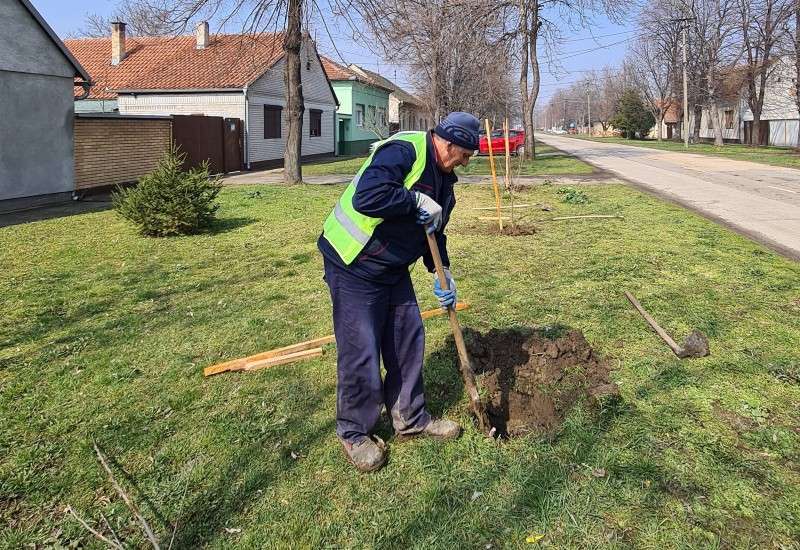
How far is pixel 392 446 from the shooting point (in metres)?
3.30

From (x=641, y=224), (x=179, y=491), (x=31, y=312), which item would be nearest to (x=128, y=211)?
(x=31, y=312)

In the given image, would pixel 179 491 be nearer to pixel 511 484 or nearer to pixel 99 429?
pixel 99 429

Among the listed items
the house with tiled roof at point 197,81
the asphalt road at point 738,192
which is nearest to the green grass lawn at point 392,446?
the asphalt road at point 738,192

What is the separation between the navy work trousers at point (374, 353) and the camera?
3.03m

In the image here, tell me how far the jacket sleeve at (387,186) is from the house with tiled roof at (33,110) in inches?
494

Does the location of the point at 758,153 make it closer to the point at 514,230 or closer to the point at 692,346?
the point at 514,230

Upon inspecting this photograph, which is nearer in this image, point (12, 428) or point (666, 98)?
point (12, 428)

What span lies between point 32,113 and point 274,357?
12.2 m

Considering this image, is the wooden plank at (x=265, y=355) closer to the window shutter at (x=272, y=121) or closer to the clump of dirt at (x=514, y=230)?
the clump of dirt at (x=514, y=230)

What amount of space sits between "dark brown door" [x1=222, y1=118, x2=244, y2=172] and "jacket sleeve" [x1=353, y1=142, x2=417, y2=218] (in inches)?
808

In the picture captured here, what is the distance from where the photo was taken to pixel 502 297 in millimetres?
5934

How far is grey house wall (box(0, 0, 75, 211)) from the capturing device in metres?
12.8

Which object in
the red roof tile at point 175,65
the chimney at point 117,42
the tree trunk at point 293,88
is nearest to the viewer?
the tree trunk at point 293,88

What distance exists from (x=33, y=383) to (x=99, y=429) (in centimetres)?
96
